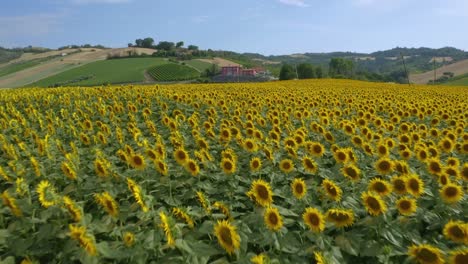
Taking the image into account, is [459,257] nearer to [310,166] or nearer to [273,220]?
[273,220]

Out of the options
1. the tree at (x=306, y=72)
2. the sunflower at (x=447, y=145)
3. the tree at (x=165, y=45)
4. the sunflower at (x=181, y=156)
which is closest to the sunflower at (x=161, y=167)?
the sunflower at (x=181, y=156)

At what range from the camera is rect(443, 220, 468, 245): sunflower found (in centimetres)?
371

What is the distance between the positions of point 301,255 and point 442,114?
8700mm

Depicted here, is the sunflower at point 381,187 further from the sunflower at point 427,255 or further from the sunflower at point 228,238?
the sunflower at point 228,238

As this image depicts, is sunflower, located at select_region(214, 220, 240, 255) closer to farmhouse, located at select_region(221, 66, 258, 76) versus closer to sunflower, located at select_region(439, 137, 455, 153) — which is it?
sunflower, located at select_region(439, 137, 455, 153)

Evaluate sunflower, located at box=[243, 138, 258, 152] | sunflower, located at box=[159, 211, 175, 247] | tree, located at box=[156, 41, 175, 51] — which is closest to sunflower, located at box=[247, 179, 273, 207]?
sunflower, located at box=[159, 211, 175, 247]

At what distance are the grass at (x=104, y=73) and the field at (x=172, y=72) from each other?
3814 millimetres

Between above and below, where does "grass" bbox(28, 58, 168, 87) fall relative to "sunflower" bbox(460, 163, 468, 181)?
below

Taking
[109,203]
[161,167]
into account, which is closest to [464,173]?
[161,167]

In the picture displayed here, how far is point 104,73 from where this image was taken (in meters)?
117

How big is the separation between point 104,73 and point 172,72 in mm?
19420

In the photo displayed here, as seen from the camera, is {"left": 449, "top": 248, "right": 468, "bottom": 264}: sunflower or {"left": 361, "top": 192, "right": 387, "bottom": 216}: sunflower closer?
{"left": 449, "top": 248, "right": 468, "bottom": 264}: sunflower

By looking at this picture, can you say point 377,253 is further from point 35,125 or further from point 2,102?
point 2,102

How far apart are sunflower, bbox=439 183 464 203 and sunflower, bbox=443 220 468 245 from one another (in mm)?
791
